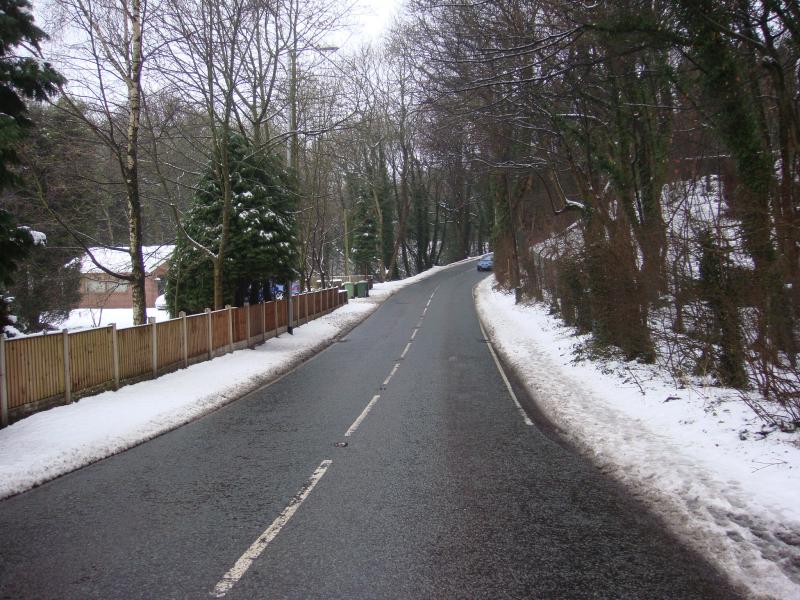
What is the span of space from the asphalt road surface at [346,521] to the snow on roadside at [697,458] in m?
0.31

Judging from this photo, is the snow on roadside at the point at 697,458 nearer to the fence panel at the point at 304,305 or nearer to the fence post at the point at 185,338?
the fence post at the point at 185,338

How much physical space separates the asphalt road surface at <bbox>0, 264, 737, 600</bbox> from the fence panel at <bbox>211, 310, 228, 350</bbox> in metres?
7.21

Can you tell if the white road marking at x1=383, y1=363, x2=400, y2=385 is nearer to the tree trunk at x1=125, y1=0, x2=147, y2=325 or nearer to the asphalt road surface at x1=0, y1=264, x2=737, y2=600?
the asphalt road surface at x1=0, y1=264, x2=737, y2=600

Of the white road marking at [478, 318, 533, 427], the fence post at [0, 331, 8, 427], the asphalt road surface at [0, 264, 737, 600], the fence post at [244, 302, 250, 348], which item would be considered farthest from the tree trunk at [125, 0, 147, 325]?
the white road marking at [478, 318, 533, 427]

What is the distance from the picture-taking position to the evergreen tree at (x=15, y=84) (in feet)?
27.8

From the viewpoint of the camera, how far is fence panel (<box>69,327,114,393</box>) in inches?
414

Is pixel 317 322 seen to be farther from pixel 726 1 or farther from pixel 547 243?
pixel 726 1

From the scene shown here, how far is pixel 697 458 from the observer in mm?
6711

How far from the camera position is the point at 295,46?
19516 mm

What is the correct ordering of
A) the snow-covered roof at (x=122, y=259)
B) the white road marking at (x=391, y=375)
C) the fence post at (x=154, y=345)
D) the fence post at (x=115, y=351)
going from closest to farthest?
1. the fence post at (x=115, y=351)
2. the fence post at (x=154, y=345)
3. the white road marking at (x=391, y=375)
4. the snow-covered roof at (x=122, y=259)

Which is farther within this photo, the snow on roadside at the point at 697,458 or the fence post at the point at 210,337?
the fence post at the point at 210,337

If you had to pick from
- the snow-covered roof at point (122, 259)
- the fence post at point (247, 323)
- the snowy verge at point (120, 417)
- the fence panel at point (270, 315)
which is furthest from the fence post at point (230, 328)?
the fence panel at point (270, 315)

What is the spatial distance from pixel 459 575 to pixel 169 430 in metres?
6.60

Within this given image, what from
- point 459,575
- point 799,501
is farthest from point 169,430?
point 799,501
